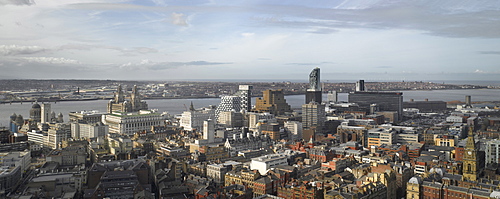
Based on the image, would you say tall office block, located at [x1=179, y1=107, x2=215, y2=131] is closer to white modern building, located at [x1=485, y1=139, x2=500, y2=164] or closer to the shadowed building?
the shadowed building

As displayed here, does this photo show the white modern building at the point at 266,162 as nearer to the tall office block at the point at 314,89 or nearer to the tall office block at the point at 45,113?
the tall office block at the point at 45,113

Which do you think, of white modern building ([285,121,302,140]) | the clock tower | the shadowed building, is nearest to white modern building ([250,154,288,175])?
the clock tower

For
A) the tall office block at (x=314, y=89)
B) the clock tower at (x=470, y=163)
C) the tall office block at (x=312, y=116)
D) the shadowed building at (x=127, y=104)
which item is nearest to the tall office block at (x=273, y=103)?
the tall office block at (x=314, y=89)

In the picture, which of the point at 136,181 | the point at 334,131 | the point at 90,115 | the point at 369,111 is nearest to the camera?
the point at 136,181

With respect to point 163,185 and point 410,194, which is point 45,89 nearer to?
point 163,185

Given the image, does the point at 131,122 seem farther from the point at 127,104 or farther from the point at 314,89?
the point at 314,89

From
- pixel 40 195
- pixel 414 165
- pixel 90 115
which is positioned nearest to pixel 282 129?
pixel 414 165

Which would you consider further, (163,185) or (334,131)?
(334,131)
